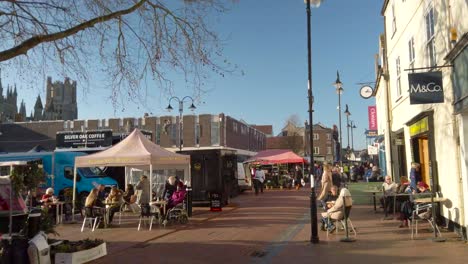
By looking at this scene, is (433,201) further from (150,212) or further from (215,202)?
(215,202)

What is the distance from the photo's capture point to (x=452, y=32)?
33.2 ft

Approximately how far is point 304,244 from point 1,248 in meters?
6.35

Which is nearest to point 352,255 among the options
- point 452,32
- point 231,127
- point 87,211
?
point 452,32

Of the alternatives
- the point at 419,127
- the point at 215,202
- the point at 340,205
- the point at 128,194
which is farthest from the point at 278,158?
the point at 340,205

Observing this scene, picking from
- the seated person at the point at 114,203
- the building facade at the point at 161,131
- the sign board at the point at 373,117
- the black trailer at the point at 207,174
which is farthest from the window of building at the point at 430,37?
the building facade at the point at 161,131

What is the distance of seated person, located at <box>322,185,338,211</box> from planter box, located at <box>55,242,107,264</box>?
6.71 m

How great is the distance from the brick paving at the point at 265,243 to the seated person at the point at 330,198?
0.81 m

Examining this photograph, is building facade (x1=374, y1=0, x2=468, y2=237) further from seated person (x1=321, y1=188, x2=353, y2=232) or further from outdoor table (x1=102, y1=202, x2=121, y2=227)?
outdoor table (x1=102, y1=202, x2=121, y2=227)

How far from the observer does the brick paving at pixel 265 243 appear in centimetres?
920

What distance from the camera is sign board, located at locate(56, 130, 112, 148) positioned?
3438 cm

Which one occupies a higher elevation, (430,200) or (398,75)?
(398,75)

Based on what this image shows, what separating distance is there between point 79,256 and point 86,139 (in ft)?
93.2

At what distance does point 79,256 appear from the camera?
7.88 meters

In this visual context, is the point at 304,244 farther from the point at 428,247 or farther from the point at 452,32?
the point at 452,32
